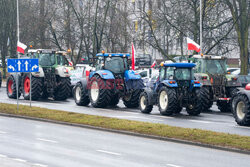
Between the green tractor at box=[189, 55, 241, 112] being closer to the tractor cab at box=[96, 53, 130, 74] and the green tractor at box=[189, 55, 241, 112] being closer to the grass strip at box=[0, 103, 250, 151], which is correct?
the tractor cab at box=[96, 53, 130, 74]

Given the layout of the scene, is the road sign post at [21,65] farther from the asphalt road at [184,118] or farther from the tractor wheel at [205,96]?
the tractor wheel at [205,96]

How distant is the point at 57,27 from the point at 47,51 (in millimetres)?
19470

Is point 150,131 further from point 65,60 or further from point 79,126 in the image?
point 65,60

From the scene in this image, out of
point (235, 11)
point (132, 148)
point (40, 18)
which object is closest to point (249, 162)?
point (132, 148)

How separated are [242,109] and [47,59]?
14655 mm

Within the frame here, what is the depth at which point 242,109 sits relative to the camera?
18.5m

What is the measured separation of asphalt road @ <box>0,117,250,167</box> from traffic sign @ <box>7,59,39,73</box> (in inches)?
229

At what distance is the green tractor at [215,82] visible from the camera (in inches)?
925

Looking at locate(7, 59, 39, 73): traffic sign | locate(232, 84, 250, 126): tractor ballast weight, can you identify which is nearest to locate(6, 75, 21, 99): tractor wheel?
locate(7, 59, 39, 73): traffic sign

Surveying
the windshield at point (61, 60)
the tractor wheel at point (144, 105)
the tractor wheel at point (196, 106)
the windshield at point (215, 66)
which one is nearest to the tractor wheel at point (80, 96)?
the windshield at point (61, 60)

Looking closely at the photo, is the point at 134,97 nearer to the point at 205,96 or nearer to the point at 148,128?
the point at 205,96

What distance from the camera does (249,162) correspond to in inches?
468

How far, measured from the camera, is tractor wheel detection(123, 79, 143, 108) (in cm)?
2484

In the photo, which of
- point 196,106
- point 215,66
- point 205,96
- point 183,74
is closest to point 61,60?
point 215,66
